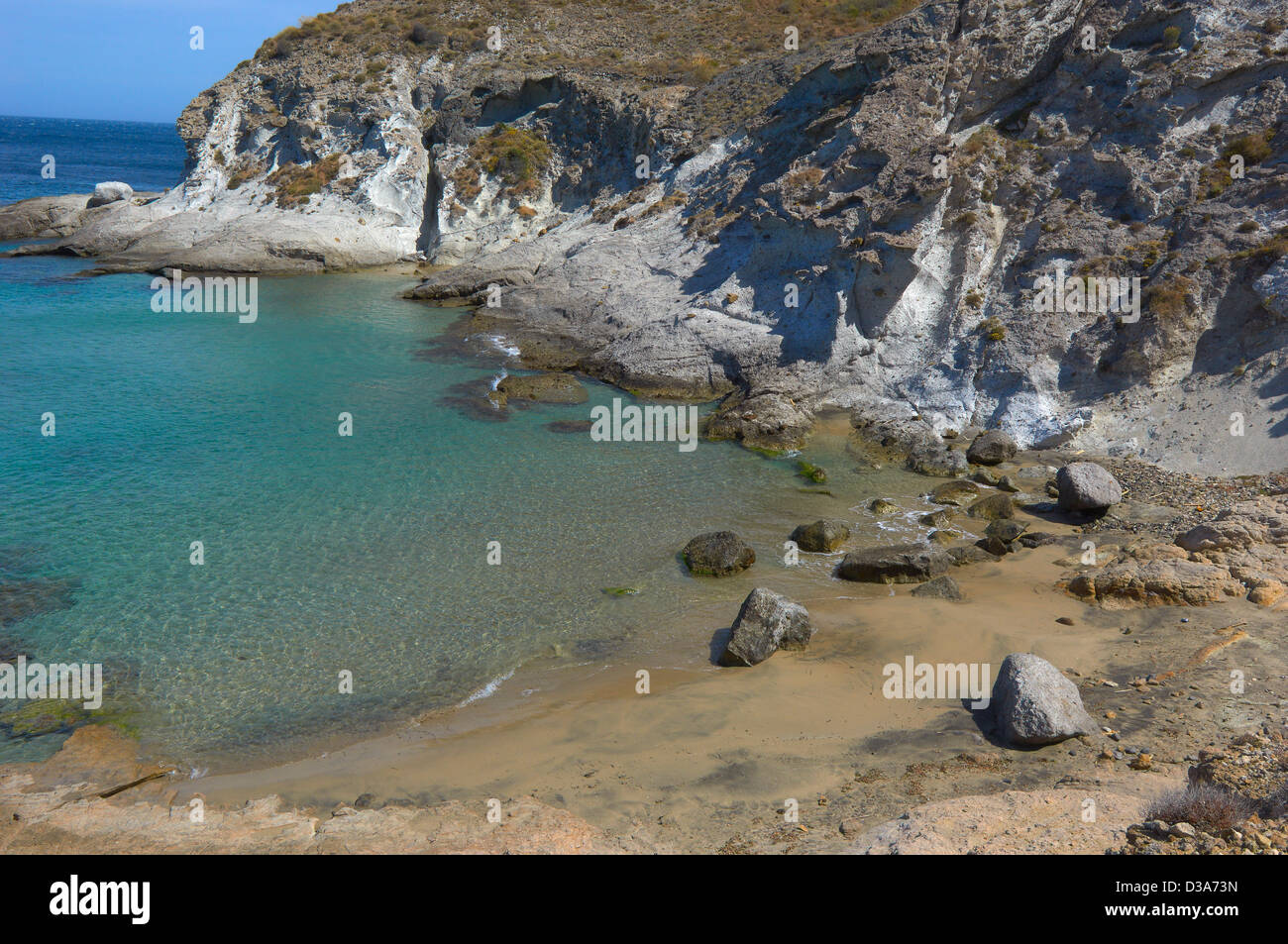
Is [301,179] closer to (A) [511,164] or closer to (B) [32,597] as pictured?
(A) [511,164]

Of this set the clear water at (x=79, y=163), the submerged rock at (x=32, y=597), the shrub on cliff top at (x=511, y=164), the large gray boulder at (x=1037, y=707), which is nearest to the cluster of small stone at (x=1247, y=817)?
the large gray boulder at (x=1037, y=707)

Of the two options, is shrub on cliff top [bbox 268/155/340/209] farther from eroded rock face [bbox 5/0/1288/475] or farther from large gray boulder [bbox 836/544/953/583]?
large gray boulder [bbox 836/544/953/583]

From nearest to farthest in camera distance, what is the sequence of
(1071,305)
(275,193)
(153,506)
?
(153,506) < (1071,305) < (275,193)

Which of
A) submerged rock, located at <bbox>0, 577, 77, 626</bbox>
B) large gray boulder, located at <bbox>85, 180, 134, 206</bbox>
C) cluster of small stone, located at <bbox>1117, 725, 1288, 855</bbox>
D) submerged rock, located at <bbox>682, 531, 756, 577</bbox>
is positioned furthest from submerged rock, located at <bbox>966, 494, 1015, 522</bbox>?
large gray boulder, located at <bbox>85, 180, 134, 206</bbox>

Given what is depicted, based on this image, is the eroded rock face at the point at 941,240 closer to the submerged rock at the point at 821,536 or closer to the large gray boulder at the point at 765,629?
the submerged rock at the point at 821,536

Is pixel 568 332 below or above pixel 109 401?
Result: above

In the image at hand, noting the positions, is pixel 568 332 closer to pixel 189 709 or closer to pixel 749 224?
pixel 749 224

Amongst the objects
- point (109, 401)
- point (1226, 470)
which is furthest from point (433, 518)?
point (1226, 470)
